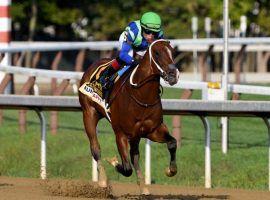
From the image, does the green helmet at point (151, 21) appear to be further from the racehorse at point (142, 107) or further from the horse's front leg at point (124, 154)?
the horse's front leg at point (124, 154)

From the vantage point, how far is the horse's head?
936cm

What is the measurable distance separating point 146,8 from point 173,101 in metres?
32.3

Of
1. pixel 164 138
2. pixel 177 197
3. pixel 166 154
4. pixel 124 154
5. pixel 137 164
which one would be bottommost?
pixel 166 154

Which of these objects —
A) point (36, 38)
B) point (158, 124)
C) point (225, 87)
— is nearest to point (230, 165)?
point (225, 87)

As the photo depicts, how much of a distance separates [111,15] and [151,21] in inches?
1332

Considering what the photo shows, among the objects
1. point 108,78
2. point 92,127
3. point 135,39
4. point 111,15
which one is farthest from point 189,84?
point 111,15

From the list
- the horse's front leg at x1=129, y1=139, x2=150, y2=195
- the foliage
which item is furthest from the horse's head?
the foliage

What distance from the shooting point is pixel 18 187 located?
11.4 m

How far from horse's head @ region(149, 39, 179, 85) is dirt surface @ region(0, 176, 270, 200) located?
120 cm

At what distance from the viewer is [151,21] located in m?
10.0

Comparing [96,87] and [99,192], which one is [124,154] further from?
[96,87]

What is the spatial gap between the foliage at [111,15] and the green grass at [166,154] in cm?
2386

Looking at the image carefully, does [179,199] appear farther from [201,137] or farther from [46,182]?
[201,137]

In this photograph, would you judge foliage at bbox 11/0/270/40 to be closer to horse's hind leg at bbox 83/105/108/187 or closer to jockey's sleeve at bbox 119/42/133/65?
horse's hind leg at bbox 83/105/108/187
